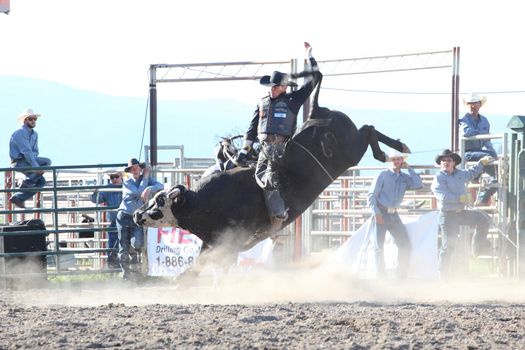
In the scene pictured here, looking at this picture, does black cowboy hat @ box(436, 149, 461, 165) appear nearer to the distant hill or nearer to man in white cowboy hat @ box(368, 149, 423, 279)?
man in white cowboy hat @ box(368, 149, 423, 279)

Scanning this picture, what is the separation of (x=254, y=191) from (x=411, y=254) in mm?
3524

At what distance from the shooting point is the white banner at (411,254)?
37.9ft

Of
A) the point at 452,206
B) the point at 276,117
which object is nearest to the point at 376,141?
the point at 276,117

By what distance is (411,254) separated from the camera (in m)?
11.6

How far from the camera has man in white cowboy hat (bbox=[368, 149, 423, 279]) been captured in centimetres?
1139

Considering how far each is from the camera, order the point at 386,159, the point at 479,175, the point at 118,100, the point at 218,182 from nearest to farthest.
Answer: the point at 218,182
the point at 386,159
the point at 479,175
the point at 118,100

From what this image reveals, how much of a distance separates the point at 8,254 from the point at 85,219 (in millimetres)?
4826

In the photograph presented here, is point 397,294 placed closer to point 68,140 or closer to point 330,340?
point 330,340

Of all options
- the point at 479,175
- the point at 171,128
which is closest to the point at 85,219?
the point at 479,175

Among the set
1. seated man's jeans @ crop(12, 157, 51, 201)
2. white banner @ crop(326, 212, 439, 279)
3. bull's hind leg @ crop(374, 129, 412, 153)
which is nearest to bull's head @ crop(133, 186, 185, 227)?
bull's hind leg @ crop(374, 129, 412, 153)

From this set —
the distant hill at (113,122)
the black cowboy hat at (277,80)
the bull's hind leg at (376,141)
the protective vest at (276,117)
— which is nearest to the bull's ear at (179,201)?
the protective vest at (276,117)

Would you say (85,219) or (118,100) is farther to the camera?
(118,100)

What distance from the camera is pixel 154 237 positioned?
12547mm

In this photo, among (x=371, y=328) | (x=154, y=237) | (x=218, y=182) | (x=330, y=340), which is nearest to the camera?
(x=330, y=340)
